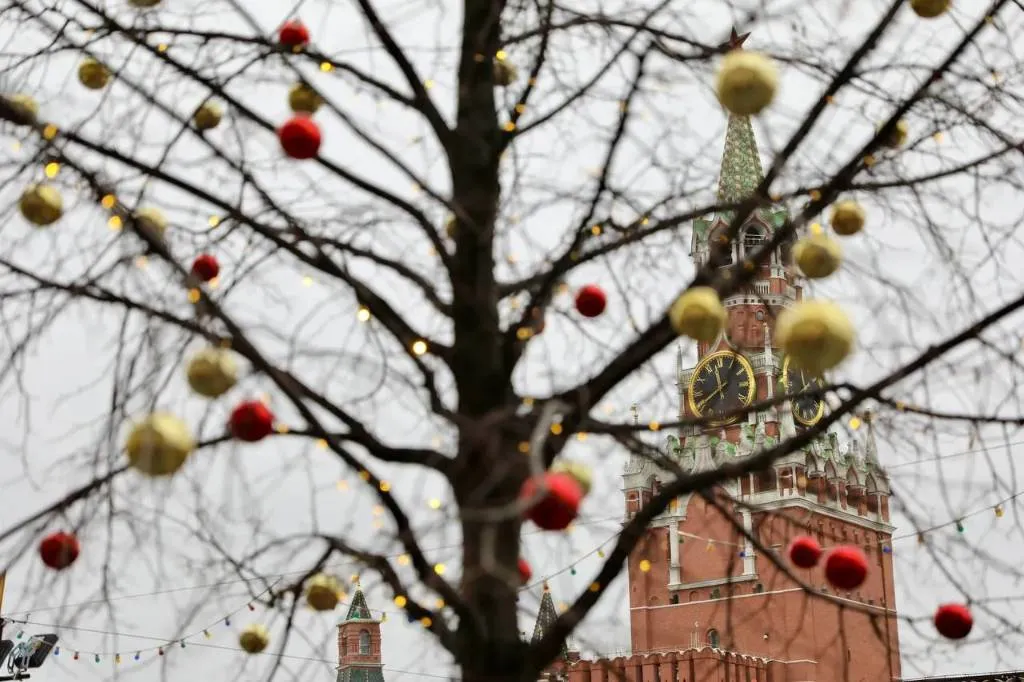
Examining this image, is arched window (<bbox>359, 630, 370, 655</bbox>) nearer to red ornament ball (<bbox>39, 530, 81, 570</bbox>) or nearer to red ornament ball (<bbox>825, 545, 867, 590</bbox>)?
red ornament ball (<bbox>39, 530, 81, 570</bbox>)

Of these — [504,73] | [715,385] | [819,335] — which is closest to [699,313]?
[819,335]

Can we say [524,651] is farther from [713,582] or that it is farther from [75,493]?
[713,582]

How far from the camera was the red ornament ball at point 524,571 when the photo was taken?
3.43 meters

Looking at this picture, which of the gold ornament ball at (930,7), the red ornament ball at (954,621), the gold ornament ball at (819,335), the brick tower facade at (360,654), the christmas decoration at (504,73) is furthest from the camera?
the brick tower facade at (360,654)

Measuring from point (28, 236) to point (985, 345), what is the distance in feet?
7.64

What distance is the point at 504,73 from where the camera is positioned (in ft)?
13.3

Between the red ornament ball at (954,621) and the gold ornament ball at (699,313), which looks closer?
the gold ornament ball at (699,313)

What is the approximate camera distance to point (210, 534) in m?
3.21

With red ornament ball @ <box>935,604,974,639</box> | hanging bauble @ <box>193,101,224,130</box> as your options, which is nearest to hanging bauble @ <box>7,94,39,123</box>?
hanging bauble @ <box>193,101,224,130</box>

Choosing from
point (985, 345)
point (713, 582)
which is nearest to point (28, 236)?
point (985, 345)

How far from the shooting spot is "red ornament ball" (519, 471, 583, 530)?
2410mm

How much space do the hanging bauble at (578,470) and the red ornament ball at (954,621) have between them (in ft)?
3.12

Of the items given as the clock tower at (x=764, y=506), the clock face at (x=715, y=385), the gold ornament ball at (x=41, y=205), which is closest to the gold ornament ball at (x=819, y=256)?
the gold ornament ball at (x=41, y=205)

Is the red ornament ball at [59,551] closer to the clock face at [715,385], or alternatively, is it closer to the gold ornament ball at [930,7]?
A: the gold ornament ball at [930,7]
